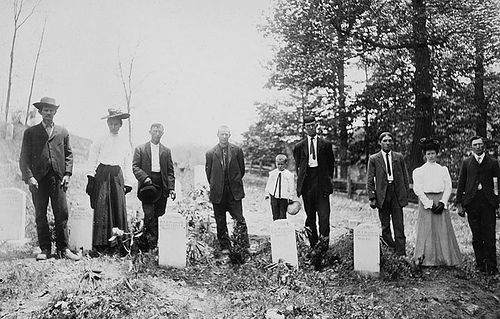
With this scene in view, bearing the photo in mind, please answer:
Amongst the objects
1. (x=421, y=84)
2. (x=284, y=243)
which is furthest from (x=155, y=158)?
(x=421, y=84)

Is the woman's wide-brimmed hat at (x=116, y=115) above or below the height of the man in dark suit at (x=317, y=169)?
above

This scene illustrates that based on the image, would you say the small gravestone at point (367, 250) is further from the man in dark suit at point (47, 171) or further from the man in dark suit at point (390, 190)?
the man in dark suit at point (47, 171)

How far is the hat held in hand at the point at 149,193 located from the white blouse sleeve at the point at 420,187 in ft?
8.96

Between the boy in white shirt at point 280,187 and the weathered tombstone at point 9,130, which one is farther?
the boy in white shirt at point 280,187

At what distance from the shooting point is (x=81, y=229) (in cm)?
424

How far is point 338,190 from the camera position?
522 centimetres

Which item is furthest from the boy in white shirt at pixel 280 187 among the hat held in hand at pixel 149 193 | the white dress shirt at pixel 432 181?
the white dress shirt at pixel 432 181

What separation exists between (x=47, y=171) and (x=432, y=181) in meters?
3.82

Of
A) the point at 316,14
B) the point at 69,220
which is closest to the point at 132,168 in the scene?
the point at 69,220

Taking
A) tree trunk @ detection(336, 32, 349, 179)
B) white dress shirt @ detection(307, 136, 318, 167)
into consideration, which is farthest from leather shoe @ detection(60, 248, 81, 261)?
tree trunk @ detection(336, 32, 349, 179)

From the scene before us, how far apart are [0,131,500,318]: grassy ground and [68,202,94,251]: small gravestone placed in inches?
11.0

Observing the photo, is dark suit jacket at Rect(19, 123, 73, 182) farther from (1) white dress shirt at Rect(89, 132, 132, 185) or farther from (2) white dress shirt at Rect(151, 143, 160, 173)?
(2) white dress shirt at Rect(151, 143, 160, 173)

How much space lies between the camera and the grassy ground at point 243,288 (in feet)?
10.2

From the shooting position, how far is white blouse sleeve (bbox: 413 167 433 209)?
14.3ft
